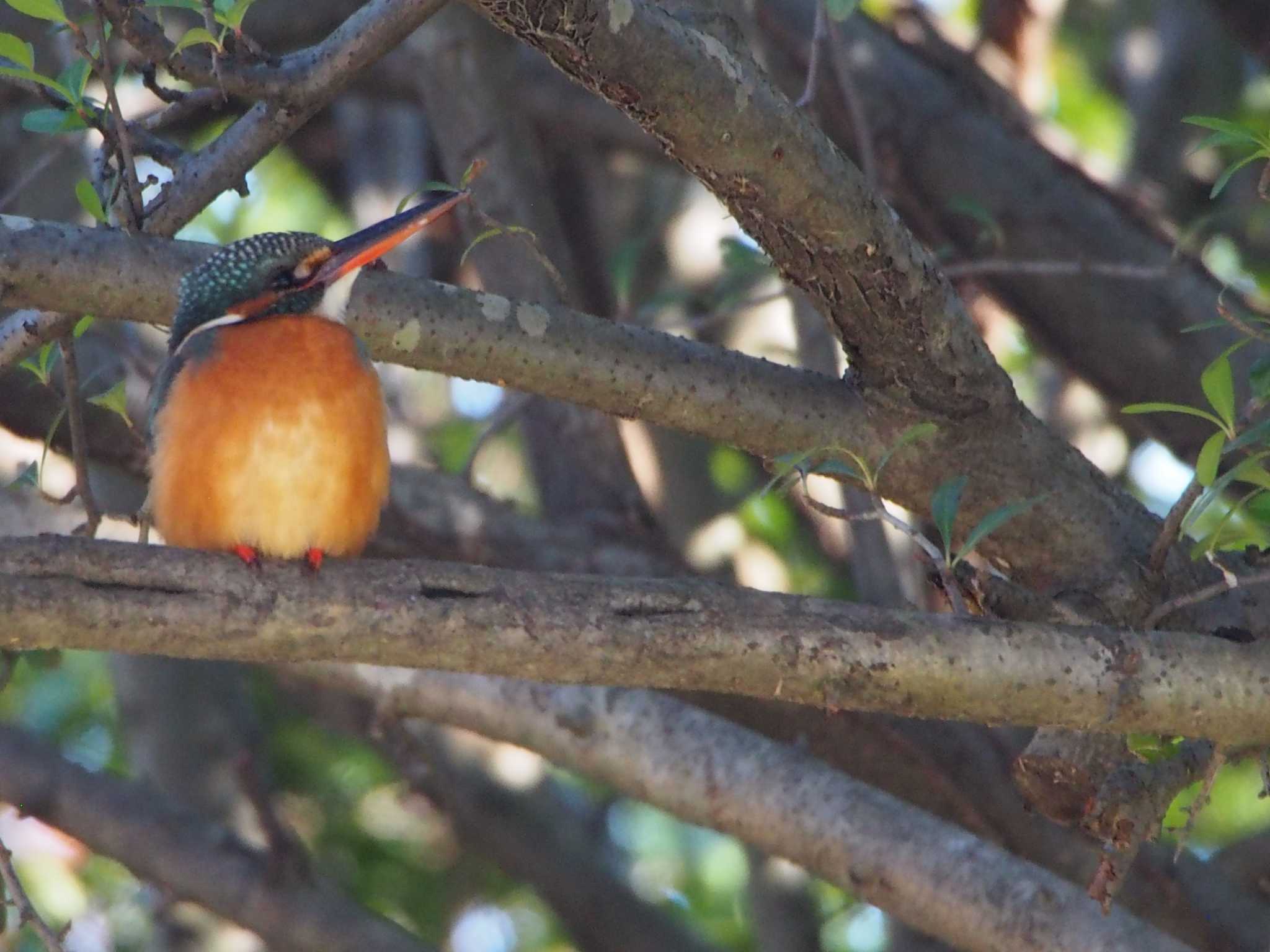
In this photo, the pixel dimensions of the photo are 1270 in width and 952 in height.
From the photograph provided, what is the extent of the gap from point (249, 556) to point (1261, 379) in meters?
2.17

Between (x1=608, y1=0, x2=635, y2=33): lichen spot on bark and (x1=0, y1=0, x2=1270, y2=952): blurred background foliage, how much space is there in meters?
2.85

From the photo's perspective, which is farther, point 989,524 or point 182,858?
point 182,858

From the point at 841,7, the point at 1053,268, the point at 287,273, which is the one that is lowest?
the point at 287,273

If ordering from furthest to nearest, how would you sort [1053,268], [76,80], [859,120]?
[859,120] → [1053,268] → [76,80]

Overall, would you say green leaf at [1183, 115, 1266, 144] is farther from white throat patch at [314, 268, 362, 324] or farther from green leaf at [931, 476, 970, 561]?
white throat patch at [314, 268, 362, 324]

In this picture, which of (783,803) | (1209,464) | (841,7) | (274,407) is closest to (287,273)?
(274,407)

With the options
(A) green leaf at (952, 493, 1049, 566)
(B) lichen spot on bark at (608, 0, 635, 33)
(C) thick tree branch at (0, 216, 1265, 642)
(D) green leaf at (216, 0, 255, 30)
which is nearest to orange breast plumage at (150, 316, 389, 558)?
(C) thick tree branch at (0, 216, 1265, 642)

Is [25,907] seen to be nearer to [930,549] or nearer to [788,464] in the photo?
[788,464]

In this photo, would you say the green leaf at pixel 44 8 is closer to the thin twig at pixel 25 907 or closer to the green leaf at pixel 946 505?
the thin twig at pixel 25 907

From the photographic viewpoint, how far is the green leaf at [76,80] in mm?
3713

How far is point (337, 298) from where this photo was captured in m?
3.96

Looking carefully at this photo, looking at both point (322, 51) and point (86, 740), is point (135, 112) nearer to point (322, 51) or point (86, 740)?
point (86, 740)

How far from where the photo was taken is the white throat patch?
3.85 m

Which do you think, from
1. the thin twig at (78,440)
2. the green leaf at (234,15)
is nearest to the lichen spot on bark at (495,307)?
the green leaf at (234,15)
